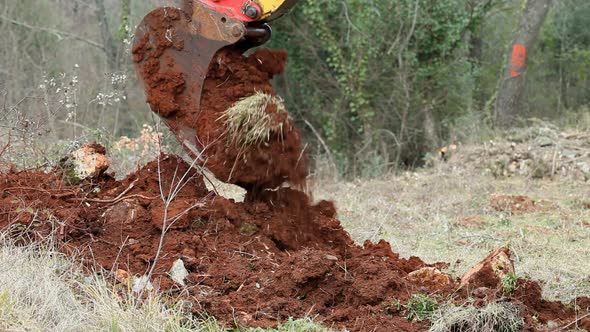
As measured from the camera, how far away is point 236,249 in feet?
21.3

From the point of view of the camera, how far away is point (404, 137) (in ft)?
59.3

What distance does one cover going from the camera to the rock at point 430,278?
6.08 meters

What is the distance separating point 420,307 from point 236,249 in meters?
1.56

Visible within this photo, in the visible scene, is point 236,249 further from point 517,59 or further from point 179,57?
point 517,59

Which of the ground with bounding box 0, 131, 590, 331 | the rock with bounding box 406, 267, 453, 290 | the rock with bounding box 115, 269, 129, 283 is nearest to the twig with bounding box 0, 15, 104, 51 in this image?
the ground with bounding box 0, 131, 590, 331

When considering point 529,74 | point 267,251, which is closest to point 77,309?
point 267,251

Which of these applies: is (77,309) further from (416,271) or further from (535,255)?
(535,255)

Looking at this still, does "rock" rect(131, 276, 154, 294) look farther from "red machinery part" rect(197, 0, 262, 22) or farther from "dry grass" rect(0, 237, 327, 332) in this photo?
"red machinery part" rect(197, 0, 262, 22)

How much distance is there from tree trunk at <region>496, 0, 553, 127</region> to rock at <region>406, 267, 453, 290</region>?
11189 millimetres

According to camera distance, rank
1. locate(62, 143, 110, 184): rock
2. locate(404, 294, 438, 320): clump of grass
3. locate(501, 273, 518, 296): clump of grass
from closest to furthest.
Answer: locate(404, 294, 438, 320): clump of grass, locate(501, 273, 518, 296): clump of grass, locate(62, 143, 110, 184): rock

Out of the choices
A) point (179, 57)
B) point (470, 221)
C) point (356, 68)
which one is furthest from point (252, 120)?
point (356, 68)

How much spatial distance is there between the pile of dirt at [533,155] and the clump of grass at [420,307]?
7.88m

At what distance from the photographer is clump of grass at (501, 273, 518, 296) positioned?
557 cm

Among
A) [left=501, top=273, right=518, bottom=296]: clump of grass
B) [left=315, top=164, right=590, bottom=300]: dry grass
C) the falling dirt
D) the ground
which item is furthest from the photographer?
[left=315, top=164, right=590, bottom=300]: dry grass
